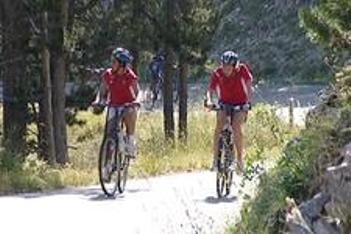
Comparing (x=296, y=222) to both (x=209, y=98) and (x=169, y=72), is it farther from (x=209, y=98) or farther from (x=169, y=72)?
(x=169, y=72)

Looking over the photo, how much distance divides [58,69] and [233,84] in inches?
291

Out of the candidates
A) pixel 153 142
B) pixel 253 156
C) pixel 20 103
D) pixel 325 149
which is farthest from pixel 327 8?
pixel 20 103

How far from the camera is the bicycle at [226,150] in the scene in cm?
1350

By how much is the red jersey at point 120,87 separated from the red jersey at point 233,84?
116 centimetres

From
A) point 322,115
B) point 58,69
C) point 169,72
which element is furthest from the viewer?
point 169,72

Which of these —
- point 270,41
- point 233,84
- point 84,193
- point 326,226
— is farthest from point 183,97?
point 270,41

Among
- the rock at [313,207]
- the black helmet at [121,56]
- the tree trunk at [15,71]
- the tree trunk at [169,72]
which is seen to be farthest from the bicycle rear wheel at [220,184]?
the tree trunk at [169,72]

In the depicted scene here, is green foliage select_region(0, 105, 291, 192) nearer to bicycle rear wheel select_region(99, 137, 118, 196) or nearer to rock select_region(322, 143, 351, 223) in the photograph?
bicycle rear wheel select_region(99, 137, 118, 196)

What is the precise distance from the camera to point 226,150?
13.6m

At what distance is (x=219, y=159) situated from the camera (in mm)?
13609

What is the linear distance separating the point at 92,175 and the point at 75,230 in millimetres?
5044

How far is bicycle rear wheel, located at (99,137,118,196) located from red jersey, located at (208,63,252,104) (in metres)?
1.62

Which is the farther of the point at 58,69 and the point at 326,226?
the point at 58,69

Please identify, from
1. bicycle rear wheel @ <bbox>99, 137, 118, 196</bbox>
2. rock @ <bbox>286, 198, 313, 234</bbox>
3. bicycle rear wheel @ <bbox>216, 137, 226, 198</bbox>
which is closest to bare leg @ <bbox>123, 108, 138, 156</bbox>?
bicycle rear wheel @ <bbox>99, 137, 118, 196</bbox>
